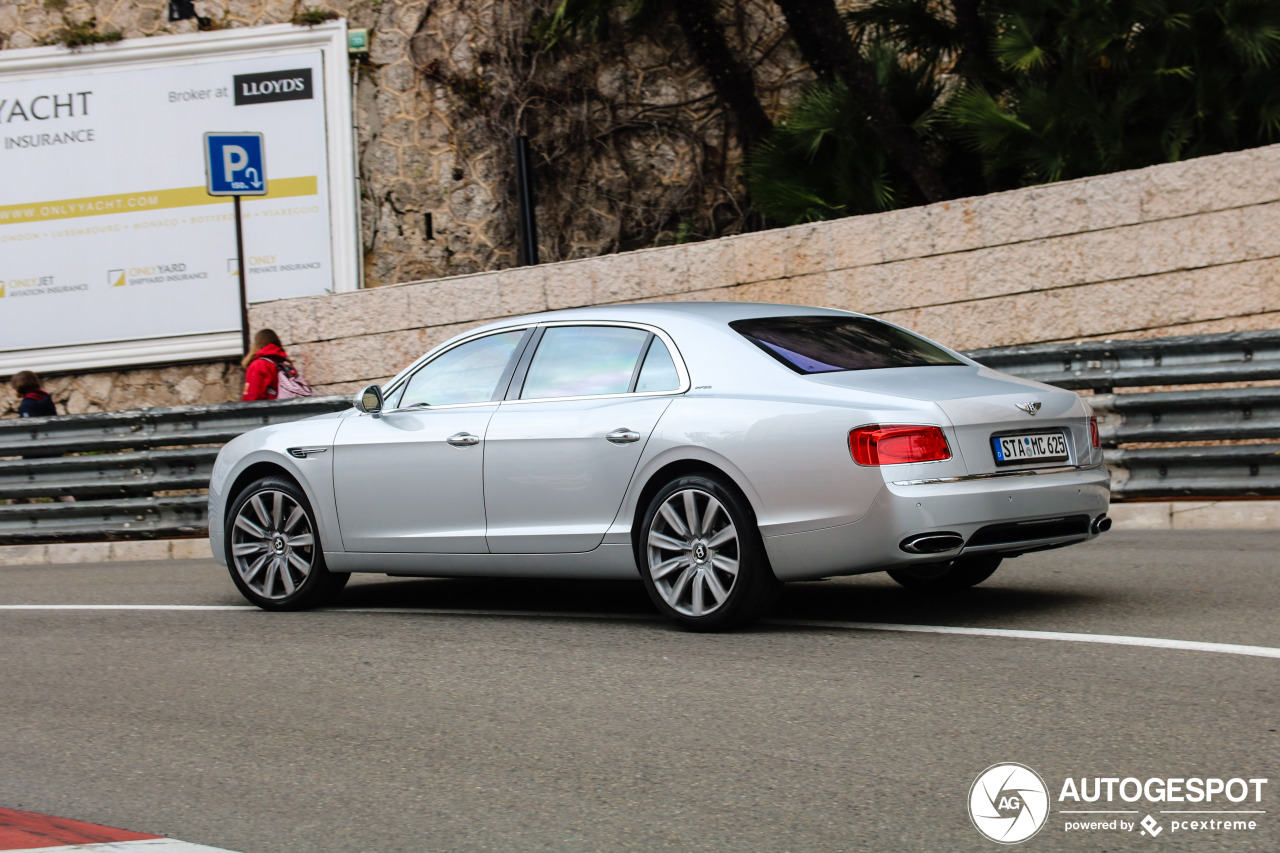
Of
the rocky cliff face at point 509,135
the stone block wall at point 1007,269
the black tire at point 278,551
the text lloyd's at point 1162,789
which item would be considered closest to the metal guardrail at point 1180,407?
the stone block wall at point 1007,269

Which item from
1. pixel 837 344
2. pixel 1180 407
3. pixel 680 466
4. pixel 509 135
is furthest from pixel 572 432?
pixel 509 135

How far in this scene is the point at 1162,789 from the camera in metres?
4.00

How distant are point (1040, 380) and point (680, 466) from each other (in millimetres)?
4963

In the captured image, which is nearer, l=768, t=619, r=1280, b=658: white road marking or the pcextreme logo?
the pcextreme logo

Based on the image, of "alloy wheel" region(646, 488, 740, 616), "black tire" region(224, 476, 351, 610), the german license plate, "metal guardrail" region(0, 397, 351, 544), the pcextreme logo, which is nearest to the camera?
the pcextreme logo

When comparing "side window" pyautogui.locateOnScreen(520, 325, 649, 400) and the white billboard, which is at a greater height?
the white billboard

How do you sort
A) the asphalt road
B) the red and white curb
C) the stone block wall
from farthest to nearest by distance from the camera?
the stone block wall, the asphalt road, the red and white curb

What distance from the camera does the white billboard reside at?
18562 mm

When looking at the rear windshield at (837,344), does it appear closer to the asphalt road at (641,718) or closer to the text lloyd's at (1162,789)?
the asphalt road at (641,718)

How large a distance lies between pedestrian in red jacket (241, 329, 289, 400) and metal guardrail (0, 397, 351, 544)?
2.70ft

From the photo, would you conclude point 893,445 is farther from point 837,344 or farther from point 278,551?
point 278,551

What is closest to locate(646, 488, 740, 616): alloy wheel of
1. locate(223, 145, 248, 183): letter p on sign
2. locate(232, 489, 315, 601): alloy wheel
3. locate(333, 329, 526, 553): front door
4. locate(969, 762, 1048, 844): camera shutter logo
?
locate(333, 329, 526, 553): front door

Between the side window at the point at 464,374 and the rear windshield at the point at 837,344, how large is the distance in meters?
1.33

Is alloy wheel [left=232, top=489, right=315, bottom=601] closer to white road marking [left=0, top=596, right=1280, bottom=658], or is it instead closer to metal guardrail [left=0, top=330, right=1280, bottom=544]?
white road marking [left=0, top=596, right=1280, bottom=658]
